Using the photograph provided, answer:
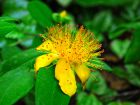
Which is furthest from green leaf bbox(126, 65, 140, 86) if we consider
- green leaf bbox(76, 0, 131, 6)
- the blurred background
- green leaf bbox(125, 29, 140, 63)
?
green leaf bbox(76, 0, 131, 6)

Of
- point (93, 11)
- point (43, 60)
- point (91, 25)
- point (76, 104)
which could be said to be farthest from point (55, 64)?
point (93, 11)

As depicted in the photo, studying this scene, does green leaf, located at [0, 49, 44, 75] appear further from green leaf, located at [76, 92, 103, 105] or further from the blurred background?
green leaf, located at [76, 92, 103, 105]

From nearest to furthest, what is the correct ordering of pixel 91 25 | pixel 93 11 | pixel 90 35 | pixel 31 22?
pixel 90 35, pixel 31 22, pixel 91 25, pixel 93 11

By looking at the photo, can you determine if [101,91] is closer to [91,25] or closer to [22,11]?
[91,25]

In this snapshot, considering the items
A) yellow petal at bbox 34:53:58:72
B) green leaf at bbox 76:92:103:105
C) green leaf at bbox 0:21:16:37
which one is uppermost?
green leaf at bbox 0:21:16:37

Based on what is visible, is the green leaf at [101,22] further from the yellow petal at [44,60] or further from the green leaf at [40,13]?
the yellow petal at [44,60]

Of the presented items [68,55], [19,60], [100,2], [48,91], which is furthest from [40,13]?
[100,2]

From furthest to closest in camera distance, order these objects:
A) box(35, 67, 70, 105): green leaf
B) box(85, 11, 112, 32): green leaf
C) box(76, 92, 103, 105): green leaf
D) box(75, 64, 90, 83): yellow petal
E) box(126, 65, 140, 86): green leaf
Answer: box(85, 11, 112, 32): green leaf → box(126, 65, 140, 86): green leaf → box(76, 92, 103, 105): green leaf → box(75, 64, 90, 83): yellow petal → box(35, 67, 70, 105): green leaf
